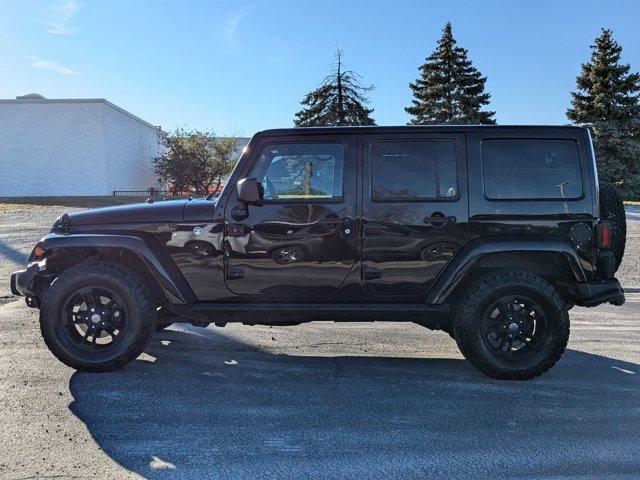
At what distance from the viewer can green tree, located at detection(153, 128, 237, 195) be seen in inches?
1252

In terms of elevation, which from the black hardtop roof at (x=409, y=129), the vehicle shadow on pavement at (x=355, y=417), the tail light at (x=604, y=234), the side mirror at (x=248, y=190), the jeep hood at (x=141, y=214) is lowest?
the vehicle shadow on pavement at (x=355, y=417)

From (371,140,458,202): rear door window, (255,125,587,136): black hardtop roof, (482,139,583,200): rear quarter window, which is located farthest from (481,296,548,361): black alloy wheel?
(255,125,587,136): black hardtop roof

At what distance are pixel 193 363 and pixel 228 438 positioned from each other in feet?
5.22

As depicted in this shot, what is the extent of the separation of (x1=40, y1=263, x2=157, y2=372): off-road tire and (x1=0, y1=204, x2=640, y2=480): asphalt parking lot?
15 cm

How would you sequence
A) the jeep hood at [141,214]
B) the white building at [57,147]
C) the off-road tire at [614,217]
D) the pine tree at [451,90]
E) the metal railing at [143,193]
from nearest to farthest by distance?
the jeep hood at [141,214] < the off-road tire at [614,217] < the white building at [57,147] < the metal railing at [143,193] < the pine tree at [451,90]

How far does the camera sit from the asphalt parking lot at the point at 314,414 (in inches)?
115

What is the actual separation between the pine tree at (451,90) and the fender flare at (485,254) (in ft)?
117

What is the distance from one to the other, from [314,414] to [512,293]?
6.21 feet

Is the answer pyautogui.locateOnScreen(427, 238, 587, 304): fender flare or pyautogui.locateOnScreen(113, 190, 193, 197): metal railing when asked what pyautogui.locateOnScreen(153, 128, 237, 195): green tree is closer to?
pyautogui.locateOnScreen(113, 190, 193, 197): metal railing

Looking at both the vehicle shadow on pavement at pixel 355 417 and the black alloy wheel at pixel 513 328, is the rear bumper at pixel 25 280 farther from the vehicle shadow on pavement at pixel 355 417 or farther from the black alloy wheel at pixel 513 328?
the black alloy wheel at pixel 513 328

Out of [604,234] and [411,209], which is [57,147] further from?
[604,234]

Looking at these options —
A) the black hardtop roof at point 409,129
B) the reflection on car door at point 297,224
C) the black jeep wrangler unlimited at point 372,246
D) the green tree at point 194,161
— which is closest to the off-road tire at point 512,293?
the black jeep wrangler unlimited at point 372,246

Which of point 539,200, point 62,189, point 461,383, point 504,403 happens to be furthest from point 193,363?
point 62,189

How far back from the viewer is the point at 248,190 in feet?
13.3
